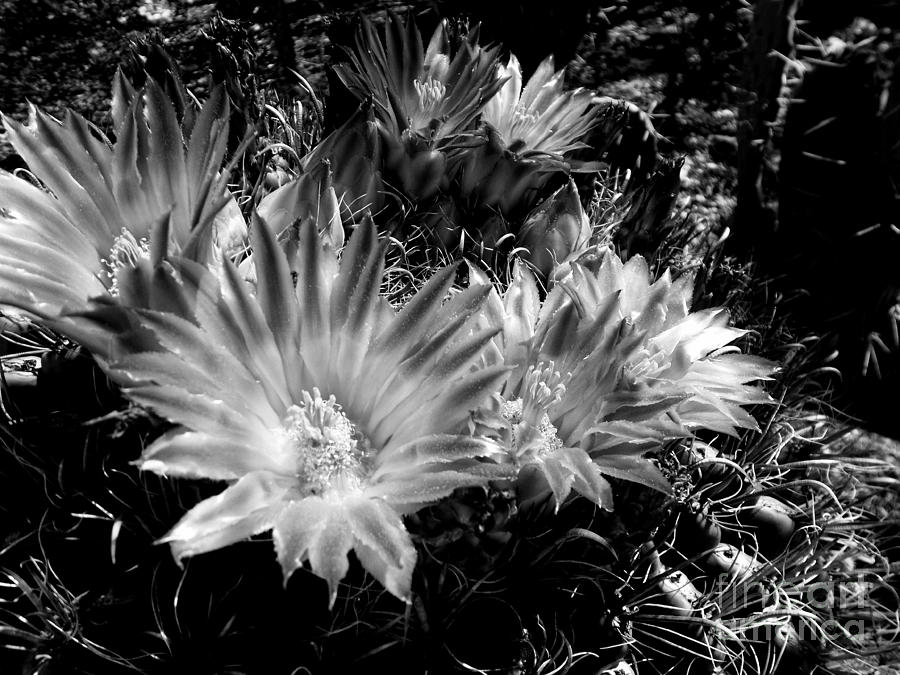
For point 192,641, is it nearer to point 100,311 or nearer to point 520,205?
point 100,311

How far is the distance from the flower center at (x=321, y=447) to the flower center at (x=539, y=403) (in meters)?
0.21

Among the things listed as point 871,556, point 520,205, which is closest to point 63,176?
point 520,205

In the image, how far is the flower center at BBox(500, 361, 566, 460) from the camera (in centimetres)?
103

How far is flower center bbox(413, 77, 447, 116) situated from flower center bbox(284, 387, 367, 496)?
670mm

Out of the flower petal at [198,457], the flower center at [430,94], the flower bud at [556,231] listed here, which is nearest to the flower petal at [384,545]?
the flower petal at [198,457]

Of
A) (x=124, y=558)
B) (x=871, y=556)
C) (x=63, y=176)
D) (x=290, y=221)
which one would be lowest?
(x=871, y=556)

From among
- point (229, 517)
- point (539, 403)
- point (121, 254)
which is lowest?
point (539, 403)

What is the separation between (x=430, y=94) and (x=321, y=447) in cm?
79

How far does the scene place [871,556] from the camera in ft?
5.14

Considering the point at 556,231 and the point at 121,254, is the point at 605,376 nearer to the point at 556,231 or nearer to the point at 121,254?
the point at 556,231

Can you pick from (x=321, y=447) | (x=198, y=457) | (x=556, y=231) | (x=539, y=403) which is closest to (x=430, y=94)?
(x=556, y=231)

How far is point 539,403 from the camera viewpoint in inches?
41.2

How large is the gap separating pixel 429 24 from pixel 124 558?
195 cm

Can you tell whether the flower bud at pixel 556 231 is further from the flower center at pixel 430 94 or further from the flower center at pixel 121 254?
the flower center at pixel 121 254
